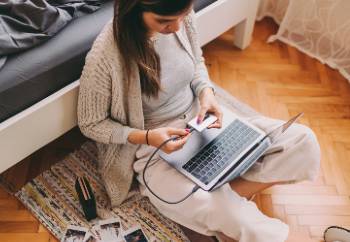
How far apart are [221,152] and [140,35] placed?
17.3 inches

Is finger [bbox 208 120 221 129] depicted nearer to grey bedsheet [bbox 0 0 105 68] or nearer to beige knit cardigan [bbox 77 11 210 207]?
beige knit cardigan [bbox 77 11 210 207]

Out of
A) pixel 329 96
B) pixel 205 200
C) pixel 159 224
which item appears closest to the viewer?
pixel 205 200

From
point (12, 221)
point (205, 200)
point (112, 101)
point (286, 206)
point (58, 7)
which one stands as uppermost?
point (58, 7)

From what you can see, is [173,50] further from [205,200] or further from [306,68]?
[306,68]

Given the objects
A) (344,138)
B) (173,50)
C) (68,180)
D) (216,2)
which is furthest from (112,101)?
(344,138)

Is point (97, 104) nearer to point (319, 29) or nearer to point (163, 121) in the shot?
point (163, 121)

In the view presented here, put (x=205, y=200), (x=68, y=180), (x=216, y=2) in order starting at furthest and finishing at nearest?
(x=216, y=2)
(x=68, y=180)
(x=205, y=200)

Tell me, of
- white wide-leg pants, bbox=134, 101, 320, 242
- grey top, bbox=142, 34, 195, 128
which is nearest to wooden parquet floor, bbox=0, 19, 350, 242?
white wide-leg pants, bbox=134, 101, 320, 242

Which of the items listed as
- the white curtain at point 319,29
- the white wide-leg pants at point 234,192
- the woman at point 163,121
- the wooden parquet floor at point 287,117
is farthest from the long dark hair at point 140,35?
the white curtain at point 319,29

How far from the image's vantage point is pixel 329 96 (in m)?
1.84

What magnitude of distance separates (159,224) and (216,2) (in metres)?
0.90

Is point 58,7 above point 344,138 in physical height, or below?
above

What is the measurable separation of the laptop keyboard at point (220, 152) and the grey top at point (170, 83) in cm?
16

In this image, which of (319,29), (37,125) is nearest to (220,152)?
(37,125)
